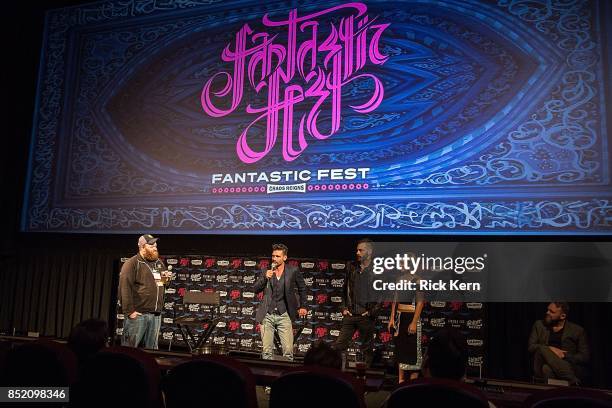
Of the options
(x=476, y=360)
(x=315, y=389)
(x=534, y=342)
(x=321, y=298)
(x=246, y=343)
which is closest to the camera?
(x=315, y=389)

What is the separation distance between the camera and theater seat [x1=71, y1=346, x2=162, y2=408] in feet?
7.29

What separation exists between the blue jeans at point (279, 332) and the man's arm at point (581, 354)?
2646mm

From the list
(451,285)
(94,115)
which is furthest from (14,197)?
(451,285)

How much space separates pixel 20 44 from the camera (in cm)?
778

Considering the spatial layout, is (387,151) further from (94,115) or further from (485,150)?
(94,115)

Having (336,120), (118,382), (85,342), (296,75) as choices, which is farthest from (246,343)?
(118,382)

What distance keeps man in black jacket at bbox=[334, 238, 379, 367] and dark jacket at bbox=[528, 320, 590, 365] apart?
1606 millimetres

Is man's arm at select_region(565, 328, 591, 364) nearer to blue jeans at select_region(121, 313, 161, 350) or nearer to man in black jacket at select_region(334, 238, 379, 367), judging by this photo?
man in black jacket at select_region(334, 238, 379, 367)

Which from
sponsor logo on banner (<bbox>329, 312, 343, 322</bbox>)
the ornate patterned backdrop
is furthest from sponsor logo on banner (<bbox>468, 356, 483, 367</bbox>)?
the ornate patterned backdrop

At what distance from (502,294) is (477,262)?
589 mm

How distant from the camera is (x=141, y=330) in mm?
5223

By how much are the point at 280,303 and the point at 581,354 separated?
2.89 metres

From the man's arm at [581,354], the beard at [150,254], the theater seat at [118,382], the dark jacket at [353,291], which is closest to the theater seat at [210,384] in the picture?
the theater seat at [118,382]

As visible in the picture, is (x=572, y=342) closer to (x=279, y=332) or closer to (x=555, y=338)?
(x=555, y=338)
